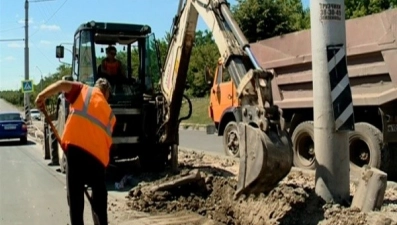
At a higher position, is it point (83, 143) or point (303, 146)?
point (83, 143)

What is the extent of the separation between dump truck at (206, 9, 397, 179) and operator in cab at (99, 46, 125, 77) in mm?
3018

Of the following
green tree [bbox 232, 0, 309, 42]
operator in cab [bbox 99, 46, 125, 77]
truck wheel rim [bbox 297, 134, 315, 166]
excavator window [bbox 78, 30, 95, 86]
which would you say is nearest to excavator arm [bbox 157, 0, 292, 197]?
operator in cab [bbox 99, 46, 125, 77]

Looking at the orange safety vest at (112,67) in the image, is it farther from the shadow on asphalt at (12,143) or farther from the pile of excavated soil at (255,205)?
the shadow on asphalt at (12,143)

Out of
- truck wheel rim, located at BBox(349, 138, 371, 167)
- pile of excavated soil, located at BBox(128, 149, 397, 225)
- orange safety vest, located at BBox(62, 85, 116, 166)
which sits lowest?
pile of excavated soil, located at BBox(128, 149, 397, 225)

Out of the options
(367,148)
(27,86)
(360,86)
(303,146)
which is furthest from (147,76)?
(27,86)

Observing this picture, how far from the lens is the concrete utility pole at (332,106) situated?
20.1 ft

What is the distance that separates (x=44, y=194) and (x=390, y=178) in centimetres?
590

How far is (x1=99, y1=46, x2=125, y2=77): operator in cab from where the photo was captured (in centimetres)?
1111

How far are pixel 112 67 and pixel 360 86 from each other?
4.95 meters

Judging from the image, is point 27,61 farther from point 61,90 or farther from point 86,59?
point 61,90

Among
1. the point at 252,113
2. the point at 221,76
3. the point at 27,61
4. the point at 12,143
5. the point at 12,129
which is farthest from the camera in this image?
the point at 27,61

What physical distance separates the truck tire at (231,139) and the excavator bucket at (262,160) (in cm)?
634

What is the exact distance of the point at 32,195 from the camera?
9391 millimetres

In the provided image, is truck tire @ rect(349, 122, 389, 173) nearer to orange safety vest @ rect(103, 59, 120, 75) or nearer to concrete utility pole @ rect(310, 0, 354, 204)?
concrete utility pole @ rect(310, 0, 354, 204)
